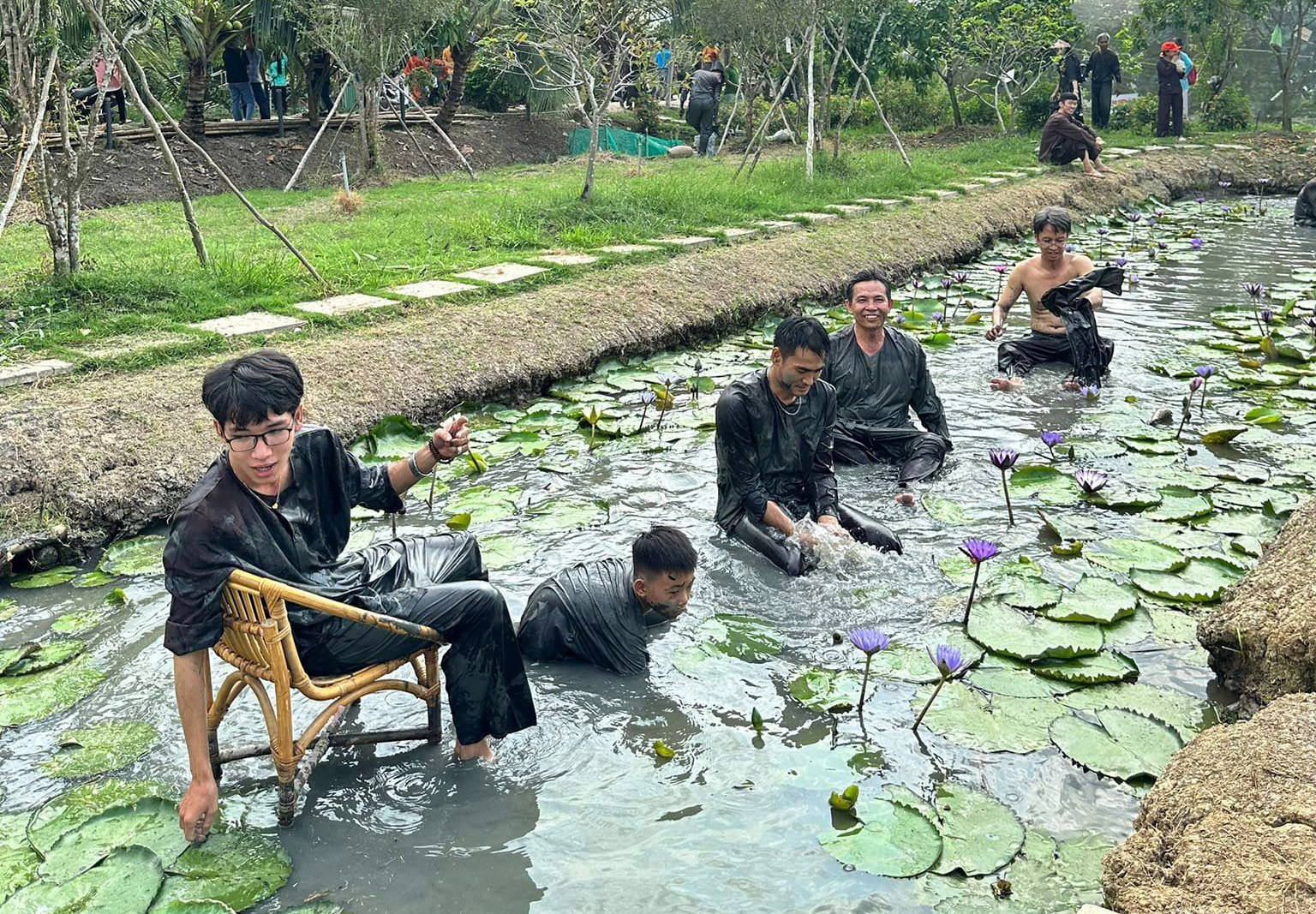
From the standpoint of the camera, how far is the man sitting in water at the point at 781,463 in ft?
16.1

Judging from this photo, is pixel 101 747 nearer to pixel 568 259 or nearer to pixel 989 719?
pixel 989 719

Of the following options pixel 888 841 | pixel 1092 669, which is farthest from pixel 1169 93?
pixel 888 841

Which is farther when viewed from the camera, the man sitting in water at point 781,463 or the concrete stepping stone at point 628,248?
the concrete stepping stone at point 628,248

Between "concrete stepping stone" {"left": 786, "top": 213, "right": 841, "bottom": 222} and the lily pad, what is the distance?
8053 mm

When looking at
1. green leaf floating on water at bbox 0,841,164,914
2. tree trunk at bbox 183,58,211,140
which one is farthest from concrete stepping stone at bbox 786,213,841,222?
green leaf floating on water at bbox 0,841,164,914

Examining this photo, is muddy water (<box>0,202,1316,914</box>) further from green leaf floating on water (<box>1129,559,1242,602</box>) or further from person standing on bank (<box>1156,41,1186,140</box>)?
person standing on bank (<box>1156,41,1186,140</box>)

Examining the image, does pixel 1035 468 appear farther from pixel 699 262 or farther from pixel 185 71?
pixel 185 71

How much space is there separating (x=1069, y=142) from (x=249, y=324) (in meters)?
12.6

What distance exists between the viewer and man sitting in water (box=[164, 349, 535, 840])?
2934mm

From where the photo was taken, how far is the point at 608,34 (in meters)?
13.2

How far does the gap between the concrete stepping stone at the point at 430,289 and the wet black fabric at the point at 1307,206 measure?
11.7 metres

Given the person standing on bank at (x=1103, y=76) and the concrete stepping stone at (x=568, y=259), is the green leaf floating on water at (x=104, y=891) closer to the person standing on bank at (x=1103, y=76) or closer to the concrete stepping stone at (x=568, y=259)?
the concrete stepping stone at (x=568, y=259)

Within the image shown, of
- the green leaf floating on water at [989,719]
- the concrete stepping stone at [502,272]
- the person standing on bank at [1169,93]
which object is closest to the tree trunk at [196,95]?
the concrete stepping stone at [502,272]

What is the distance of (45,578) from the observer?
478 cm
